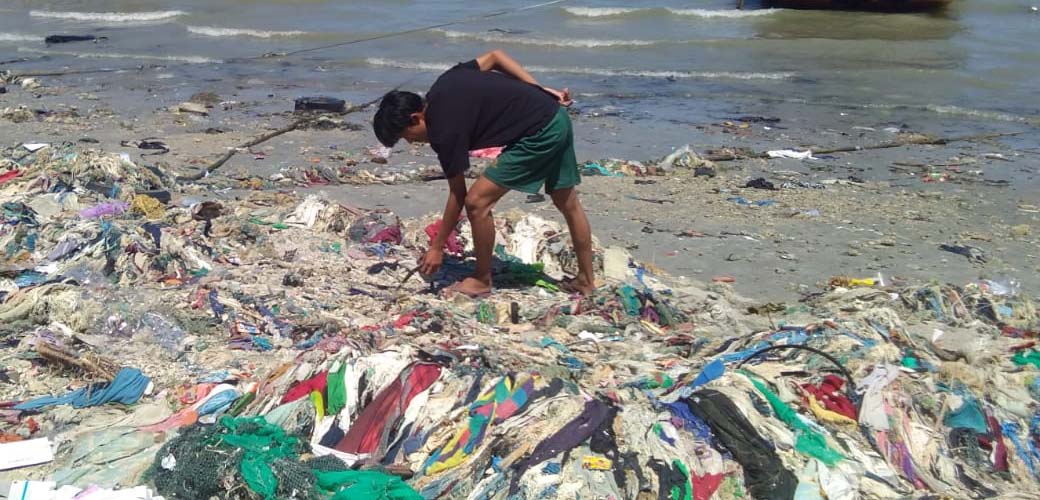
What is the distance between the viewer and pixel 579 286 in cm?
520

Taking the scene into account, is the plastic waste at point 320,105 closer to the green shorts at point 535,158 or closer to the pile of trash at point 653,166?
the pile of trash at point 653,166

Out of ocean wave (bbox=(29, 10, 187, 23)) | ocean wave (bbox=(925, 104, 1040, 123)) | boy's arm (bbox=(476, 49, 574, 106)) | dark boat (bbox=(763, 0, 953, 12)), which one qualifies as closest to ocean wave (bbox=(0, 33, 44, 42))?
ocean wave (bbox=(29, 10, 187, 23))

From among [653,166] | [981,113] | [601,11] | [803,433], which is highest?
[601,11]

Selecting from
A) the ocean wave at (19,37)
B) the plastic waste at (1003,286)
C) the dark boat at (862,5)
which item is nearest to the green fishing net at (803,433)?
the plastic waste at (1003,286)

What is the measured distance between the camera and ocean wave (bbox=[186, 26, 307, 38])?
20078 mm

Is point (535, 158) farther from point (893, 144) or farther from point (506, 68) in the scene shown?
point (893, 144)

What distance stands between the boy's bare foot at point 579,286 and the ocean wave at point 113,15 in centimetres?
2012

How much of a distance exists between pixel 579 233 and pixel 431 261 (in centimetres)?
79

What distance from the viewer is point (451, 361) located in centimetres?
386

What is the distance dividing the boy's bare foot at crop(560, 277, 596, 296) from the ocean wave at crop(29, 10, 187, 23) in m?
20.1

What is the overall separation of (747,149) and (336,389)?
6.72 meters

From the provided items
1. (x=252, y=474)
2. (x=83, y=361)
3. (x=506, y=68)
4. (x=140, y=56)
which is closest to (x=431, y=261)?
(x=506, y=68)

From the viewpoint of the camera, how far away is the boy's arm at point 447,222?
4.84 m

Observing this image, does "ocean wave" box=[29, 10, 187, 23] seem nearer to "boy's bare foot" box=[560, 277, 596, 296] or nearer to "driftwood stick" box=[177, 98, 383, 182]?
"driftwood stick" box=[177, 98, 383, 182]
